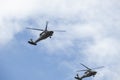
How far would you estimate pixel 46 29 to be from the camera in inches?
7490

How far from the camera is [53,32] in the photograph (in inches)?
7352

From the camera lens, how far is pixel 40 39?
193000 millimetres

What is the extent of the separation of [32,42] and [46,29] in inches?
433

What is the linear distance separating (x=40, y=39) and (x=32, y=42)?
215 inches

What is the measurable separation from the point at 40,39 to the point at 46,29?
19.9 feet

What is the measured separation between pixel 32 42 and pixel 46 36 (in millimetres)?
10803

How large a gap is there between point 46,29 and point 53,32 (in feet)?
16.4

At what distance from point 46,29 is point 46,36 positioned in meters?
3.60

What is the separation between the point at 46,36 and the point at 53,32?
13.5ft

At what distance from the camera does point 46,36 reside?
619 feet
